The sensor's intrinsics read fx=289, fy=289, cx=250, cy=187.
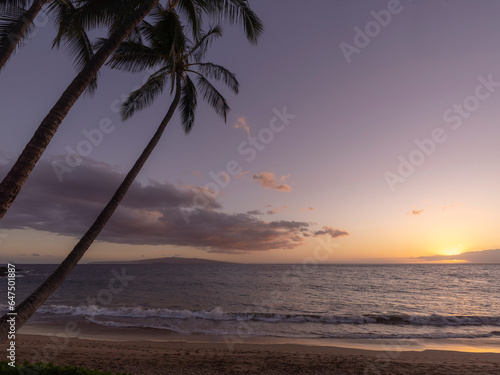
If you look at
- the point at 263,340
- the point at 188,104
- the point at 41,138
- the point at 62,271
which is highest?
the point at 188,104

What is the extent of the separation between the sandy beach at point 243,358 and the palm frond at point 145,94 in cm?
864

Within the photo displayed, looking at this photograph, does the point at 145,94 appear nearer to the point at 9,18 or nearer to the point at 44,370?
the point at 9,18

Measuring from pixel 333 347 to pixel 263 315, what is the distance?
7658 millimetres

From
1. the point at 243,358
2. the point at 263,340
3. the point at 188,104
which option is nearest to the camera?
the point at 243,358

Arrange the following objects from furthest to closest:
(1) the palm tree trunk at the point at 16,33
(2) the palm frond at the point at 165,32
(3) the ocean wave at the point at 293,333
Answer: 1. (3) the ocean wave at the point at 293,333
2. (2) the palm frond at the point at 165,32
3. (1) the palm tree trunk at the point at 16,33

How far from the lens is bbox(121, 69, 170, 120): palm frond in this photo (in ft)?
34.2

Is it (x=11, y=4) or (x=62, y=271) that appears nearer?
(x=62, y=271)

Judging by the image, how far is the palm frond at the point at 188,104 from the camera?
11.4 m

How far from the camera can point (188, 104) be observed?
11828 millimetres

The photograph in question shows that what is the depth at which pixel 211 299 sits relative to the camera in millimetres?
28562

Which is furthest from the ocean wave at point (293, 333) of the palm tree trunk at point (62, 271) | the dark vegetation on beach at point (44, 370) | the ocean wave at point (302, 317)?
the palm tree trunk at point (62, 271)

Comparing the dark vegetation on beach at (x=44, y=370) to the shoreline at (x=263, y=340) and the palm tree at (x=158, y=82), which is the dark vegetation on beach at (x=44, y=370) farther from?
the shoreline at (x=263, y=340)

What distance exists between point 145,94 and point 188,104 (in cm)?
170

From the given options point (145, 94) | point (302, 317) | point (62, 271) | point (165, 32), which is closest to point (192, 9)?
point (165, 32)
